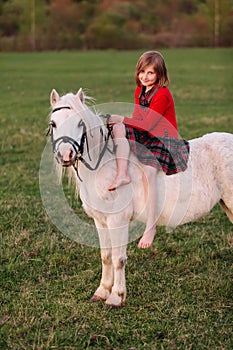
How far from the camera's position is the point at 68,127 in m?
3.15

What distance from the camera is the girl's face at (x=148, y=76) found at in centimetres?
371

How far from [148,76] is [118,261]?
135 cm

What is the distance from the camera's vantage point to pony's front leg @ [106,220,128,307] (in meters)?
3.69

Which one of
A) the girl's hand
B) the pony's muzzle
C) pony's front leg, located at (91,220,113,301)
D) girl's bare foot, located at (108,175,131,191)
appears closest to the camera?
the pony's muzzle

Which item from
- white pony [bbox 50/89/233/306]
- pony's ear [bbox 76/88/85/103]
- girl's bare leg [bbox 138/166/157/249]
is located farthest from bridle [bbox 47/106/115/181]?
girl's bare leg [bbox 138/166/157/249]

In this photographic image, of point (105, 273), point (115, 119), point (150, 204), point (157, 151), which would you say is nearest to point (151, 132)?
point (157, 151)

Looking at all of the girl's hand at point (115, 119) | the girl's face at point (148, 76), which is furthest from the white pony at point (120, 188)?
the girl's face at point (148, 76)

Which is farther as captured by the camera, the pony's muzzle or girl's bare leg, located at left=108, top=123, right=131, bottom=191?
girl's bare leg, located at left=108, top=123, right=131, bottom=191

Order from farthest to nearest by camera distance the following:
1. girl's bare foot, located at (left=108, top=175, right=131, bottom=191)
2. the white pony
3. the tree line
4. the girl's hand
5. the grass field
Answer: the tree line
the girl's hand
girl's bare foot, located at (left=108, top=175, right=131, bottom=191)
the grass field
the white pony

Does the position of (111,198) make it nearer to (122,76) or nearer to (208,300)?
(208,300)

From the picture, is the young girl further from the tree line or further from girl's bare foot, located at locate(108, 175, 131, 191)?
the tree line

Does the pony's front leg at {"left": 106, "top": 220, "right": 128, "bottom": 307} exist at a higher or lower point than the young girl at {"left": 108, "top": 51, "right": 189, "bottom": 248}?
lower

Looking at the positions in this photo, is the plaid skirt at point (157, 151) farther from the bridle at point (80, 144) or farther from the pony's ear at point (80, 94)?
the pony's ear at point (80, 94)

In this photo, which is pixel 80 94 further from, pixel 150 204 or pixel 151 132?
pixel 150 204
